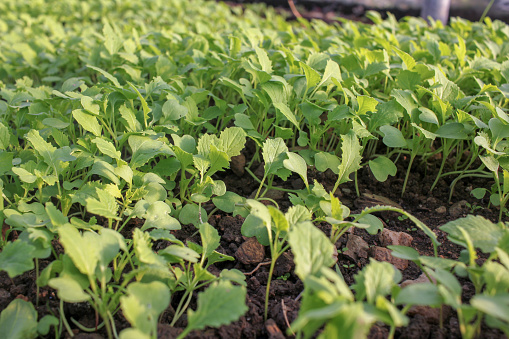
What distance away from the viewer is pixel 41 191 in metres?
1.41

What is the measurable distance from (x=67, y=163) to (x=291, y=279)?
33.1 inches

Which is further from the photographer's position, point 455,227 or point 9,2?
point 9,2

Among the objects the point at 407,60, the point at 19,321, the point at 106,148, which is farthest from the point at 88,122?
the point at 407,60

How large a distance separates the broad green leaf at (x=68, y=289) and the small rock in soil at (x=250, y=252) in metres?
0.54

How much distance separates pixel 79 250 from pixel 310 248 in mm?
536

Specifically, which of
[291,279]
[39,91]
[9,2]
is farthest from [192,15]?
[291,279]

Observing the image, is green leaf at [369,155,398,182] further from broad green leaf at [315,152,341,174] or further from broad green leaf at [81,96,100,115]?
broad green leaf at [81,96,100,115]

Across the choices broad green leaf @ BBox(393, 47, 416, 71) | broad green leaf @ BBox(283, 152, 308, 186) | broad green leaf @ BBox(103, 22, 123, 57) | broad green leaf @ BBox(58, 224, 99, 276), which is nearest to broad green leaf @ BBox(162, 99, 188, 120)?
broad green leaf @ BBox(283, 152, 308, 186)

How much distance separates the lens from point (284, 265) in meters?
1.38

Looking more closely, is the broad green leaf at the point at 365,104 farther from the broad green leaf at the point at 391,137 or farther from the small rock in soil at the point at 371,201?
the small rock in soil at the point at 371,201

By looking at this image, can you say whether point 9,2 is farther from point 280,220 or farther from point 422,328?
point 422,328

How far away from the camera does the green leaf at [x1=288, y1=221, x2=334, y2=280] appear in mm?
957

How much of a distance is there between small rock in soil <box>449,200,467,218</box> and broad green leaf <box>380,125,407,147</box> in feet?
1.15

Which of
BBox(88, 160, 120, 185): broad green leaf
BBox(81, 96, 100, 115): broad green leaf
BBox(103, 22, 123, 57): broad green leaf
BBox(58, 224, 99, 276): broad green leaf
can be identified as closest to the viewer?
BBox(58, 224, 99, 276): broad green leaf
